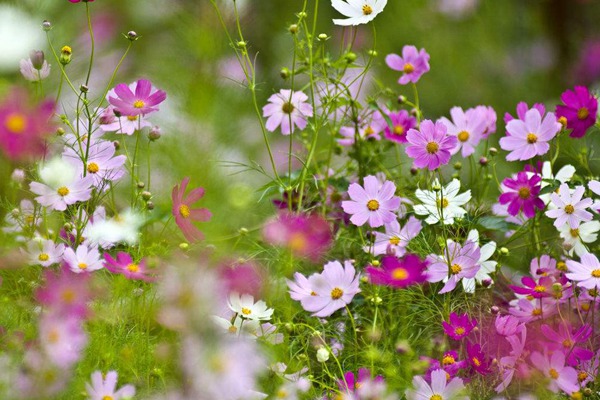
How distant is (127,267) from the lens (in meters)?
0.79

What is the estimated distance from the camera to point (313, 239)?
33.3 inches

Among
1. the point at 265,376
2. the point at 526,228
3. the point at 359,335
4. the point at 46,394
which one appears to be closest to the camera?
the point at 46,394

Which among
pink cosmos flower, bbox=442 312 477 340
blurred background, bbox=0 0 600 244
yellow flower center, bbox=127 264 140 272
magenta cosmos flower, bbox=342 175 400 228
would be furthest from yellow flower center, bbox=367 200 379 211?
blurred background, bbox=0 0 600 244

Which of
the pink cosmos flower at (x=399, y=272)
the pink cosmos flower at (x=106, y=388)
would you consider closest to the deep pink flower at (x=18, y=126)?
the pink cosmos flower at (x=106, y=388)

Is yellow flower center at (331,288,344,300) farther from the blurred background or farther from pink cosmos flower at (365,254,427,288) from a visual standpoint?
the blurred background

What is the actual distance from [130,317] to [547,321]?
42 cm

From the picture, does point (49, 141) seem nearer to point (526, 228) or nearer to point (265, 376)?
point (265, 376)

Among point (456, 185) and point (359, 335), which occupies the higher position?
point (456, 185)

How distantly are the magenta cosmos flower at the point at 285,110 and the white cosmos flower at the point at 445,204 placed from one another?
0.53ft

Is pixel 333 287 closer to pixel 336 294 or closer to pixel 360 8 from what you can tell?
pixel 336 294

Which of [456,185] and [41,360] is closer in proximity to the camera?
[41,360]

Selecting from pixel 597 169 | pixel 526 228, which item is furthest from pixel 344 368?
pixel 597 169

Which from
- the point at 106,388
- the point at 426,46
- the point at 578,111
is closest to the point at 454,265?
the point at 578,111

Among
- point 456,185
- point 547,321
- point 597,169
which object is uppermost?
Answer: point 456,185
